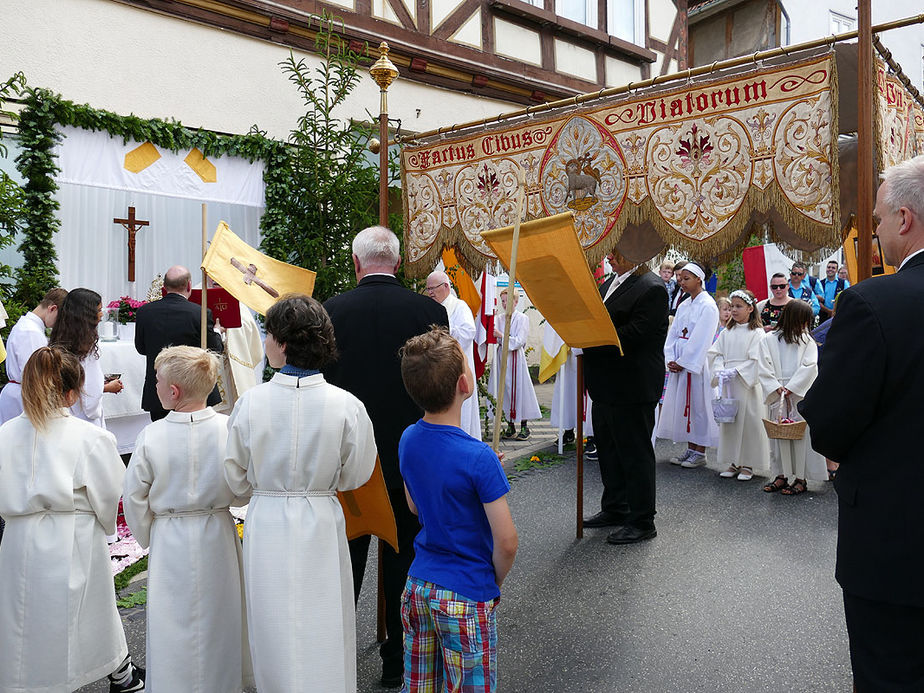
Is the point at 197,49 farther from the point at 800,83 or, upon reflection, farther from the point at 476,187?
the point at 800,83

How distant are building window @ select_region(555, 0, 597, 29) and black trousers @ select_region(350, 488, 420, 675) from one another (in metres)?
10.6

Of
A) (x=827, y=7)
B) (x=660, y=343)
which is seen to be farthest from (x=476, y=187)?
(x=827, y=7)

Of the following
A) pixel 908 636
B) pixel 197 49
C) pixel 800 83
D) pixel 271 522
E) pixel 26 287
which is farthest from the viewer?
pixel 197 49

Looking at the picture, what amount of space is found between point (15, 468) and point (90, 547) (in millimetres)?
412

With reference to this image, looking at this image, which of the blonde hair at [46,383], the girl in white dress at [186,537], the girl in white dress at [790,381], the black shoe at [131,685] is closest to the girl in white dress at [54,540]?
the blonde hair at [46,383]

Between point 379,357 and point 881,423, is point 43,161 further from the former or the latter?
point 881,423

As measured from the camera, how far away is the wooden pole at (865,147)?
2.98 metres

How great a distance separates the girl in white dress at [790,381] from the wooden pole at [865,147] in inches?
142

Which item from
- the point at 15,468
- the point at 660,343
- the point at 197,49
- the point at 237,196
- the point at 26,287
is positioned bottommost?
the point at 15,468

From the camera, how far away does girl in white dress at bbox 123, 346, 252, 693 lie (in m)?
2.62

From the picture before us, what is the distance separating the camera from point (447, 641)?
7.73ft

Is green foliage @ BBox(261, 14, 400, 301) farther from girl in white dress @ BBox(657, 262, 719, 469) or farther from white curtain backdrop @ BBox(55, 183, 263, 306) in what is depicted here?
girl in white dress @ BBox(657, 262, 719, 469)

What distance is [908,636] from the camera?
205 centimetres

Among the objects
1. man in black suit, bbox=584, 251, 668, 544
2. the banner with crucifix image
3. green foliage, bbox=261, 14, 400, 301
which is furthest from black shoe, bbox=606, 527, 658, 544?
green foliage, bbox=261, 14, 400, 301
